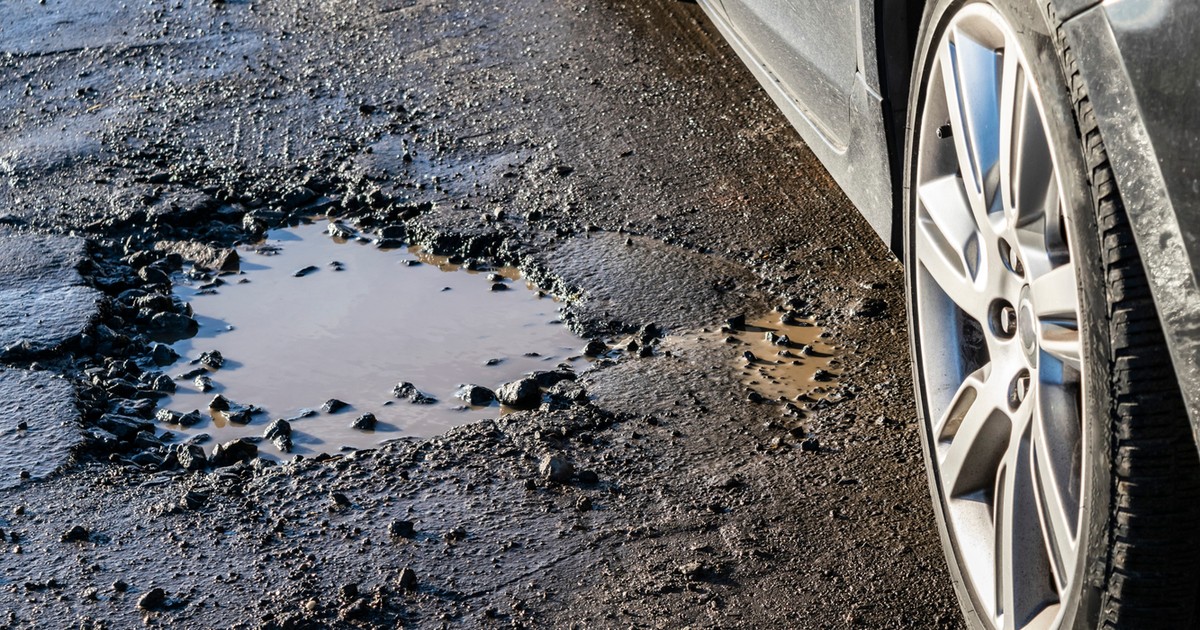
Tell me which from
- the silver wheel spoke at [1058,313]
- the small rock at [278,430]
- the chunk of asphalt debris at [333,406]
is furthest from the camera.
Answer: the chunk of asphalt debris at [333,406]

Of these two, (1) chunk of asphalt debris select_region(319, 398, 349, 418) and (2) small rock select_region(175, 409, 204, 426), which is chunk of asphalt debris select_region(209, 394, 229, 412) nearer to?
(2) small rock select_region(175, 409, 204, 426)

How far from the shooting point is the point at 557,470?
279 cm

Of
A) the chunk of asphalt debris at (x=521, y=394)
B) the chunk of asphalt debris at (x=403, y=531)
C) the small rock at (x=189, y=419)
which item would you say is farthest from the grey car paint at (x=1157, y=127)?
the small rock at (x=189, y=419)

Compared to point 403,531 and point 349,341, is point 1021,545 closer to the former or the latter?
point 403,531

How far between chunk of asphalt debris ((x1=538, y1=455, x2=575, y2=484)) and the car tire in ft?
2.70

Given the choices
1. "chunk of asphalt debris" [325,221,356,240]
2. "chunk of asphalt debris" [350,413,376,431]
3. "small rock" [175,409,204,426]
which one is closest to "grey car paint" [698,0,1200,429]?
"chunk of asphalt debris" [350,413,376,431]

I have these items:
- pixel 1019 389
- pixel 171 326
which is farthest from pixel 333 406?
pixel 1019 389

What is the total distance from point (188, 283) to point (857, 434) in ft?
6.93

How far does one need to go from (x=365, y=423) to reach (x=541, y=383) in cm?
46

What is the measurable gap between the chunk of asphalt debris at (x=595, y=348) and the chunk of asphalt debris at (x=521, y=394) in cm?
21

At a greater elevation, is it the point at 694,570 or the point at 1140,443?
the point at 1140,443

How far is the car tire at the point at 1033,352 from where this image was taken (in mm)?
1543

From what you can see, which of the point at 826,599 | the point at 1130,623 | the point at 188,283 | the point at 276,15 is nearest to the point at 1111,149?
the point at 1130,623

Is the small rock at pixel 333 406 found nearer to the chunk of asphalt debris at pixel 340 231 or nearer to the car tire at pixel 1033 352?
the chunk of asphalt debris at pixel 340 231
